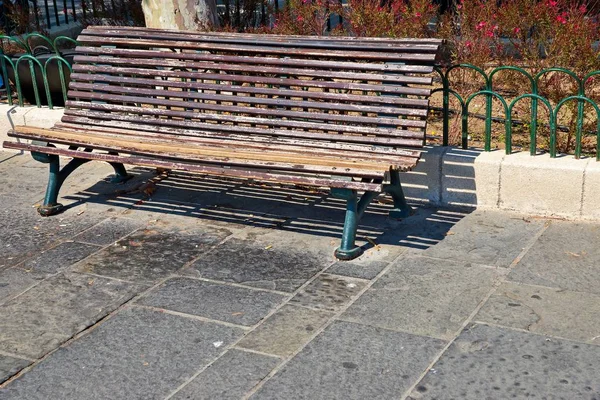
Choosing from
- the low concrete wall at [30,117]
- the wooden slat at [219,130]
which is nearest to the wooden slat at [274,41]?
the wooden slat at [219,130]

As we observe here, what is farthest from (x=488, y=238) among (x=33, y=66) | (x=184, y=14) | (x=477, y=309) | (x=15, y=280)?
(x=33, y=66)

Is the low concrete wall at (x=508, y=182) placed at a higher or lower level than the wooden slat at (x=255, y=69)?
lower

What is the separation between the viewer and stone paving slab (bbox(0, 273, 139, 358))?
455cm

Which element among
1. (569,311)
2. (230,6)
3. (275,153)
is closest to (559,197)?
(569,311)

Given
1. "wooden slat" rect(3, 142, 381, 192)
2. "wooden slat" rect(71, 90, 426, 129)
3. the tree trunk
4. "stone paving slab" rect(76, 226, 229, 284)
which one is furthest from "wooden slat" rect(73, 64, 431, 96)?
the tree trunk

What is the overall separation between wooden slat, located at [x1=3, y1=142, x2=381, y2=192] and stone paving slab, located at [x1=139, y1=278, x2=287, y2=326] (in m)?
0.69

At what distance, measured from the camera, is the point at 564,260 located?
17.2ft

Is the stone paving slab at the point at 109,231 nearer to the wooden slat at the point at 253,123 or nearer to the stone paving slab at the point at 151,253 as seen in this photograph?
the stone paving slab at the point at 151,253

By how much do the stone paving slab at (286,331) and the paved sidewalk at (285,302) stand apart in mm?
10

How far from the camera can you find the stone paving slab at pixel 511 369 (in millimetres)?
3920

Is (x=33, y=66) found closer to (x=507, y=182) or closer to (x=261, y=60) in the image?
(x=261, y=60)

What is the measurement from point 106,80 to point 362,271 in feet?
8.35

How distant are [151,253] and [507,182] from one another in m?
2.36

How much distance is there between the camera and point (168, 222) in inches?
242
